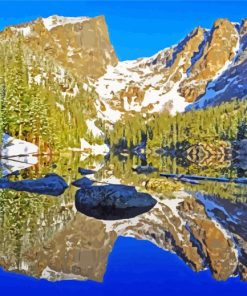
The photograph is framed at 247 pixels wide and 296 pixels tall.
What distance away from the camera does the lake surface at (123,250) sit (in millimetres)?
15023

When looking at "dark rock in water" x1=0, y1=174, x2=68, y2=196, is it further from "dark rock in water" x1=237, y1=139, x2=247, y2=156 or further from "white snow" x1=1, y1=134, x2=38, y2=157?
"dark rock in water" x1=237, y1=139, x2=247, y2=156

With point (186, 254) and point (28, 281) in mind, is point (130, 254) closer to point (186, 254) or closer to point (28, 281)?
point (186, 254)

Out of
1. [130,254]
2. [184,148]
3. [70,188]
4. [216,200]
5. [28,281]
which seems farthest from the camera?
[184,148]

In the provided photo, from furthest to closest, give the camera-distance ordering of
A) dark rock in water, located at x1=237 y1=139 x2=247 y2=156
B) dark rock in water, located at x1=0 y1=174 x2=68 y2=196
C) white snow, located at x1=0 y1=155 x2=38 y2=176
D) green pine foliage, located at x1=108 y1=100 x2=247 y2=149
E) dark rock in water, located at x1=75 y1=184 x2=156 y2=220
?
green pine foliage, located at x1=108 y1=100 x2=247 y2=149, dark rock in water, located at x1=237 y1=139 x2=247 y2=156, white snow, located at x1=0 y1=155 x2=38 y2=176, dark rock in water, located at x1=0 y1=174 x2=68 y2=196, dark rock in water, located at x1=75 y1=184 x2=156 y2=220

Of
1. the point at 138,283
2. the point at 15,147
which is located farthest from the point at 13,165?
the point at 138,283

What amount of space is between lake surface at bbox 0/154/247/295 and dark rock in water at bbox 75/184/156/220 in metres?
0.62

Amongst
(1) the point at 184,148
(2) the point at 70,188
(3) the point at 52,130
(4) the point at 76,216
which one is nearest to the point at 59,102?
(1) the point at 184,148

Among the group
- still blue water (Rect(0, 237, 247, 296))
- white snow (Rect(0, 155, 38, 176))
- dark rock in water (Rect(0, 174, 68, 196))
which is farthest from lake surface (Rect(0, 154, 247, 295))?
white snow (Rect(0, 155, 38, 176))

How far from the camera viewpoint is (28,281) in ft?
50.0

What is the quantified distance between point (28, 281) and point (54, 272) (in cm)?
105

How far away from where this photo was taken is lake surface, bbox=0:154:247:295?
49.3 ft

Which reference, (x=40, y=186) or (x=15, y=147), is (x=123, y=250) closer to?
(x=40, y=186)

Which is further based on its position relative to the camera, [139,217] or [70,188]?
[70,188]

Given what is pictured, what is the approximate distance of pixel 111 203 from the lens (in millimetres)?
25891
